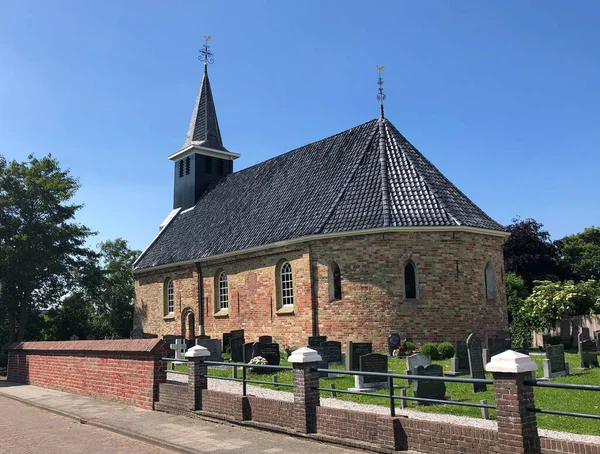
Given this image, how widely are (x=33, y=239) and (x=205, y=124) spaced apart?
13351 mm

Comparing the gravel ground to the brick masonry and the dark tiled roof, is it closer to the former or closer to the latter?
the brick masonry

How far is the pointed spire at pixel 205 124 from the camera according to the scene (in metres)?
37.5

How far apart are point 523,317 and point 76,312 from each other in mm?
27727

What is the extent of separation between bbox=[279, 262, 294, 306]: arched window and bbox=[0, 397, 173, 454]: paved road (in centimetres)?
1207

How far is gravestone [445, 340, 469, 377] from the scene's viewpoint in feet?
47.8

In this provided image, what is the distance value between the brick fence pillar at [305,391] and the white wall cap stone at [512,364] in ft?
11.7

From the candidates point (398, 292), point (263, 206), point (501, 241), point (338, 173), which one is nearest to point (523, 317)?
point (501, 241)

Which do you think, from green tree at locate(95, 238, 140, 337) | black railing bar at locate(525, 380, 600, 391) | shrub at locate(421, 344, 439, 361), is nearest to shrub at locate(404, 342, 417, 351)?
shrub at locate(421, 344, 439, 361)

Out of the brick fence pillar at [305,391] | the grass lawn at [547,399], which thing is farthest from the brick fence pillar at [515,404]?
the brick fence pillar at [305,391]

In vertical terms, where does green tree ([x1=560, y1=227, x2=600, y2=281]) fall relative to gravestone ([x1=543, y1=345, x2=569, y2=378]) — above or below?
above

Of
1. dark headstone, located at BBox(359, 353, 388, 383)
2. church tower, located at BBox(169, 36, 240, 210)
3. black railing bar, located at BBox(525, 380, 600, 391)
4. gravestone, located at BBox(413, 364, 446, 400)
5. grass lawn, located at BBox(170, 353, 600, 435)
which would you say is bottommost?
grass lawn, located at BBox(170, 353, 600, 435)

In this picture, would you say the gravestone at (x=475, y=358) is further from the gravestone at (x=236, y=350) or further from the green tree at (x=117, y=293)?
the green tree at (x=117, y=293)

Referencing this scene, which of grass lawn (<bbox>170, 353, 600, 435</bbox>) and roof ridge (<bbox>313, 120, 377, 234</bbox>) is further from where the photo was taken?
roof ridge (<bbox>313, 120, 377, 234</bbox>)

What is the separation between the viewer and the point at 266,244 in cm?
2472
